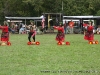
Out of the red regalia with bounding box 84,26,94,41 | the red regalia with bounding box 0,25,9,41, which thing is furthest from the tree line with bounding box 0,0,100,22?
the red regalia with bounding box 0,25,9,41

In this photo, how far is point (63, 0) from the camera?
220 ft

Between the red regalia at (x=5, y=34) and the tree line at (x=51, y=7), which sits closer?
the red regalia at (x=5, y=34)

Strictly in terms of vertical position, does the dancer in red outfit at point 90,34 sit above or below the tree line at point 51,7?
below

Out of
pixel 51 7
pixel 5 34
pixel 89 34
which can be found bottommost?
pixel 89 34

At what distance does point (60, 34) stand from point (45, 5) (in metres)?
44.0

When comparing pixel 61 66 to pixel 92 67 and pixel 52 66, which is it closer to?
pixel 52 66

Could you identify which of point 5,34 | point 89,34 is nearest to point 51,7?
point 89,34

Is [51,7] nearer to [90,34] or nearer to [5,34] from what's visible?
[90,34]

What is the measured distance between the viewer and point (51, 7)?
6569 centimetres

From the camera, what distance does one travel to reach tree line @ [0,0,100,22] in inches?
2542

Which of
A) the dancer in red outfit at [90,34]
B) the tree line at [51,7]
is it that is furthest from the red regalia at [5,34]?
the tree line at [51,7]

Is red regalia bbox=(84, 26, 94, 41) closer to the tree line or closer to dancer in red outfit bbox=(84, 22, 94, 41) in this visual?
dancer in red outfit bbox=(84, 22, 94, 41)

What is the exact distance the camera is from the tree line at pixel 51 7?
64562mm

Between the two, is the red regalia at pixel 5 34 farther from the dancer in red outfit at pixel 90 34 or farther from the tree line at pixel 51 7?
the tree line at pixel 51 7
